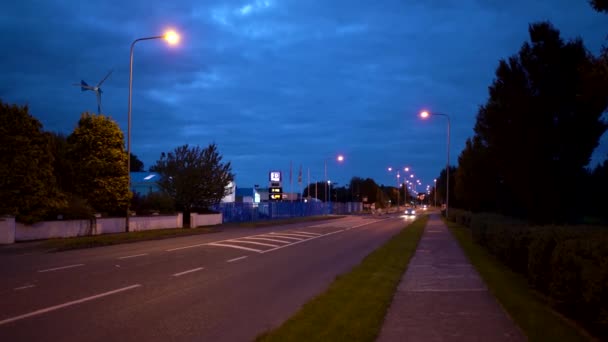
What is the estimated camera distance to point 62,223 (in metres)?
27.7

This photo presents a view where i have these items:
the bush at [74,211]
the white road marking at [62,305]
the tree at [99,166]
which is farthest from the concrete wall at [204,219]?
the white road marking at [62,305]

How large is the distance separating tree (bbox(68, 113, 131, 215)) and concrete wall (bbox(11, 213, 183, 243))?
54.2 inches

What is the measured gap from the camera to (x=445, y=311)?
9.59 metres

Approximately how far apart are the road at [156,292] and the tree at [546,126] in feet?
20.6

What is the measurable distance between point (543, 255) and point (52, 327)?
8.62m

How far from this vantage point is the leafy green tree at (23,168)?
80.0ft

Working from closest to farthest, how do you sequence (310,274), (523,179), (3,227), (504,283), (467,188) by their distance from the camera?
(504,283)
(310,274)
(523,179)
(3,227)
(467,188)

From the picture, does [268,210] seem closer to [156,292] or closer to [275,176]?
[275,176]

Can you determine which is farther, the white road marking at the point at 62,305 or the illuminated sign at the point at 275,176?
the illuminated sign at the point at 275,176

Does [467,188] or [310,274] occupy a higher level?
[467,188]

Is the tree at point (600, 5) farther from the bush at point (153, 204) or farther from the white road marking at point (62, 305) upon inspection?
the bush at point (153, 204)

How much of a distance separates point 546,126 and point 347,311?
456 inches

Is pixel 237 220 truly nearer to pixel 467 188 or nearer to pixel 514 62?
pixel 467 188

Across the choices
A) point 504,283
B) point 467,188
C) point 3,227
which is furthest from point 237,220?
point 504,283
